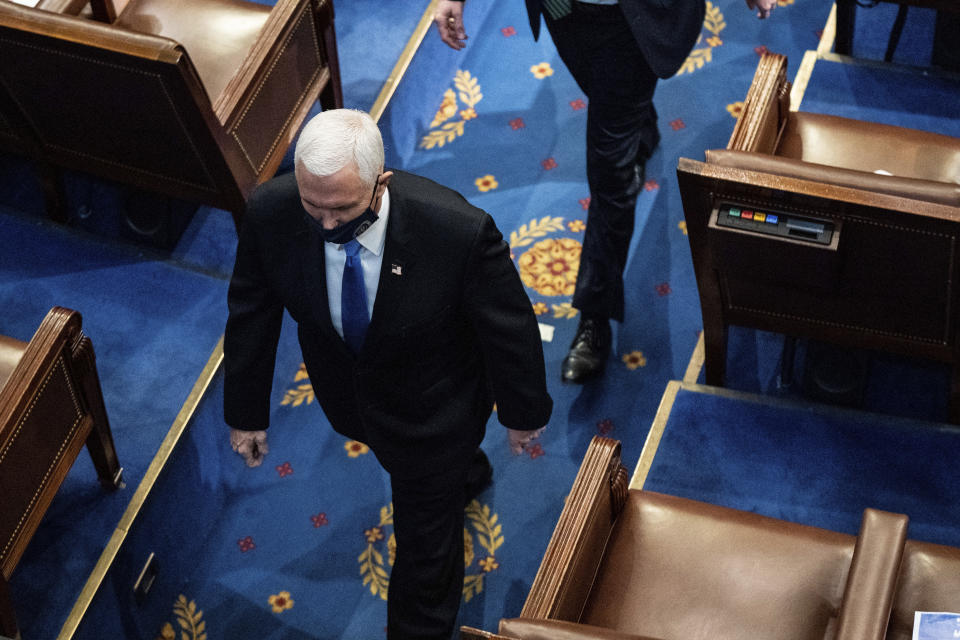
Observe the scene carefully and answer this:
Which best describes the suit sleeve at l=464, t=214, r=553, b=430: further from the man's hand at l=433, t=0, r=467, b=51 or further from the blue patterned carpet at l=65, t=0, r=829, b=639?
the man's hand at l=433, t=0, r=467, b=51

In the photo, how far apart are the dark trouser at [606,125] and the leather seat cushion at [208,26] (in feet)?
3.19

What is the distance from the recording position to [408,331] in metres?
2.33

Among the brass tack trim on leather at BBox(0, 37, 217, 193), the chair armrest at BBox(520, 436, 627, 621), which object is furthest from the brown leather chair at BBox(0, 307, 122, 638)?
the chair armrest at BBox(520, 436, 627, 621)

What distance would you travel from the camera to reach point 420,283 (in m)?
2.29

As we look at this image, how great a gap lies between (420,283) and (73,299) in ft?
5.00

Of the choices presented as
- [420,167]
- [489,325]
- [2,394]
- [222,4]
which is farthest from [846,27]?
[2,394]

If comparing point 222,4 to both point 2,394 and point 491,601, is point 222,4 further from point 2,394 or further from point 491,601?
point 491,601

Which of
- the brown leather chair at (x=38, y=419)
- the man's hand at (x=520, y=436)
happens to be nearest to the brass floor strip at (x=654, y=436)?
the man's hand at (x=520, y=436)

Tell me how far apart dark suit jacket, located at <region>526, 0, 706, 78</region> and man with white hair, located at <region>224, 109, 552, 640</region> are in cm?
84

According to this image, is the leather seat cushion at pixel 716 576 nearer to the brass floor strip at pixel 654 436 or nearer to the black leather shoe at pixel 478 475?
the brass floor strip at pixel 654 436

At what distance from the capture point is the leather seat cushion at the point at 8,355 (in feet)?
9.45

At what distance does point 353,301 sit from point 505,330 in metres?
0.28

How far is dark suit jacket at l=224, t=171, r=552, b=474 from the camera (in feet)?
7.45

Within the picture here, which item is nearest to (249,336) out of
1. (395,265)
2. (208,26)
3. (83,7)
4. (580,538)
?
(395,265)
